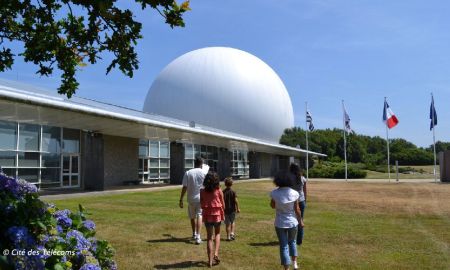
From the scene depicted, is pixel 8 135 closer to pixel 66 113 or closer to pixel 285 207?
pixel 66 113

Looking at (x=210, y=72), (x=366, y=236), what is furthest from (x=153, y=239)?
(x=210, y=72)

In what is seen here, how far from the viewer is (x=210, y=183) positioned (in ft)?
25.5

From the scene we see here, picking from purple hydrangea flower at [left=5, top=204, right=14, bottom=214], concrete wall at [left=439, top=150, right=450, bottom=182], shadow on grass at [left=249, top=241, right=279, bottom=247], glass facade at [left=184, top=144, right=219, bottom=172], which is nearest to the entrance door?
glass facade at [left=184, top=144, right=219, bottom=172]

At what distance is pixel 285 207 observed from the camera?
21.6 ft

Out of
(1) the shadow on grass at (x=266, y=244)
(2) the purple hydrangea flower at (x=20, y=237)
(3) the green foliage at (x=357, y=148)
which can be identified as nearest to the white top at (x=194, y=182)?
(1) the shadow on grass at (x=266, y=244)

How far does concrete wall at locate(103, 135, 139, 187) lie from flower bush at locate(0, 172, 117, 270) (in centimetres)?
2309

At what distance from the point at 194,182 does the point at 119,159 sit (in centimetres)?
2041

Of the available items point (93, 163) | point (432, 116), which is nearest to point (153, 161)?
point (93, 163)

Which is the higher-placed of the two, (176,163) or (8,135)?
(8,135)

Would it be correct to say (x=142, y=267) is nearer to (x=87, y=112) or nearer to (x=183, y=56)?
(x=87, y=112)

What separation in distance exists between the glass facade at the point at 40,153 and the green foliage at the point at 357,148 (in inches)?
1788

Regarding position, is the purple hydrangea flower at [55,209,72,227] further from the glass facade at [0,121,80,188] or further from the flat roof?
the glass facade at [0,121,80,188]

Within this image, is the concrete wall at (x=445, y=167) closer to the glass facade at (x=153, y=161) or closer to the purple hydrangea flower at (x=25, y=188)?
the glass facade at (x=153, y=161)

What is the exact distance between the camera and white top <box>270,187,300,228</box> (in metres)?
6.57
